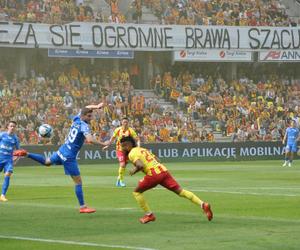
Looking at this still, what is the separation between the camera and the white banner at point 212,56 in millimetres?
54812

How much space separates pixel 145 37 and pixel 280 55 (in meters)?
9.13

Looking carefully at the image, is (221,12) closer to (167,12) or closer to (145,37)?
(167,12)

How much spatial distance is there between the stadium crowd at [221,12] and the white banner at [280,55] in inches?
77.2

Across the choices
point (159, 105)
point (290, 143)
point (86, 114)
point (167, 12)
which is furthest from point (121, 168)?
point (167, 12)

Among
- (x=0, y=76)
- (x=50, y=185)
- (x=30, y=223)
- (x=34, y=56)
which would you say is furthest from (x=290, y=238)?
(x=34, y=56)

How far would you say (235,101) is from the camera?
176 feet

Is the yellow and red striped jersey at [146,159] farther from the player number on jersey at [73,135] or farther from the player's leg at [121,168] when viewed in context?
the player's leg at [121,168]

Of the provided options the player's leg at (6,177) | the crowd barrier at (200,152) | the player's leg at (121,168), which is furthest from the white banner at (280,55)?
the player's leg at (6,177)

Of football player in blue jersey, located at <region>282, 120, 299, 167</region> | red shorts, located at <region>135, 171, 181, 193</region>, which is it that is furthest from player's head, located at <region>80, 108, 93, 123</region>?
football player in blue jersey, located at <region>282, 120, 299, 167</region>

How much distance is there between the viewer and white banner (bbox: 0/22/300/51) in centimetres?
5003

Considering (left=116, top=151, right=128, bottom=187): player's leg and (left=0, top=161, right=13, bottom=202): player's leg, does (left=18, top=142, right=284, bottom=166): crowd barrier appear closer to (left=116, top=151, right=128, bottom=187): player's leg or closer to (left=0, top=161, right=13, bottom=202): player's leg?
(left=116, top=151, right=128, bottom=187): player's leg

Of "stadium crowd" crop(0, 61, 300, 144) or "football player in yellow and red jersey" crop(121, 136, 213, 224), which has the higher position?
"football player in yellow and red jersey" crop(121, 136, 213, 224)

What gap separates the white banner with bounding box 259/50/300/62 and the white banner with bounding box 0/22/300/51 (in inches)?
10.2

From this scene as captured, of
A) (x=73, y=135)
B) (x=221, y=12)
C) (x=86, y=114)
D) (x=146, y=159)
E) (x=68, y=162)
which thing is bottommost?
(x=68, y=162)
